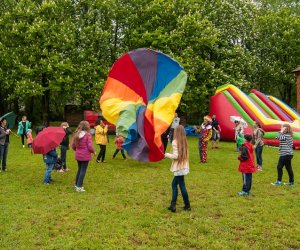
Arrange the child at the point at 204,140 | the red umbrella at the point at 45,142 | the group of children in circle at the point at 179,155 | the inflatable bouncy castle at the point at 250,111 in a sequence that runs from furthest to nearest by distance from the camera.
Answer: the inflatable bouncy castle at the point at 250,111
the child at the point at 204,140
the red umbrella at the point at 45,142
the group of children in circle at the point at 179,155

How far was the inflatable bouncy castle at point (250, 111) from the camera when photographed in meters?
20.6

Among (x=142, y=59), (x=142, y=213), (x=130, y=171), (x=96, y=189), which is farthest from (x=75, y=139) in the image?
(x=142, y=59)

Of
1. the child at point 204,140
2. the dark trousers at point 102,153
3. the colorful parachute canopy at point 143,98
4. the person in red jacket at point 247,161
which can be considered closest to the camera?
the person in red jacket at point 247,161

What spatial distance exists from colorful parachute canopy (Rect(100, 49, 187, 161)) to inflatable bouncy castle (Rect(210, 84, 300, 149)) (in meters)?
9.48

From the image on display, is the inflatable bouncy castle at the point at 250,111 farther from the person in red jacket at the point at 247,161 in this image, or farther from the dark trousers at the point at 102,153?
the person in red jacket at the point at 247,161

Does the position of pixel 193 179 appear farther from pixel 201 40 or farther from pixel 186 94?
pixel 201 40

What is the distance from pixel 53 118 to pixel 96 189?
109 ft

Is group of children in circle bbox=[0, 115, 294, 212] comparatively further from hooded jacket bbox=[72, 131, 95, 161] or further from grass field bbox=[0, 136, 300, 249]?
grass field bbox=[0, 136, 300, 249]

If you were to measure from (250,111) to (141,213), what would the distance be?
50.4 feet

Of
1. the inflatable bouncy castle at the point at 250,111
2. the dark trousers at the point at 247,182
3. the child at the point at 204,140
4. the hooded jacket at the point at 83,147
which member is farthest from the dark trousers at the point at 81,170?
the inflatable bouncy castle at the point at 250,111

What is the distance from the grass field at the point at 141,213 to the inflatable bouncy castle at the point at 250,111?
8.12 m

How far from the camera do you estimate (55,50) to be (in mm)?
28078

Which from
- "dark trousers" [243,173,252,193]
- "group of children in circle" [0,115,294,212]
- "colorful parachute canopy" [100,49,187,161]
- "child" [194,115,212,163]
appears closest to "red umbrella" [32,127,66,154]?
"group of children in circle" [0,115,294,212]

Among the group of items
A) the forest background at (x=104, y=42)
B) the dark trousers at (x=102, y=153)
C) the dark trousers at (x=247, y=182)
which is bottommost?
the dark trousers at (x=247, y=182)
